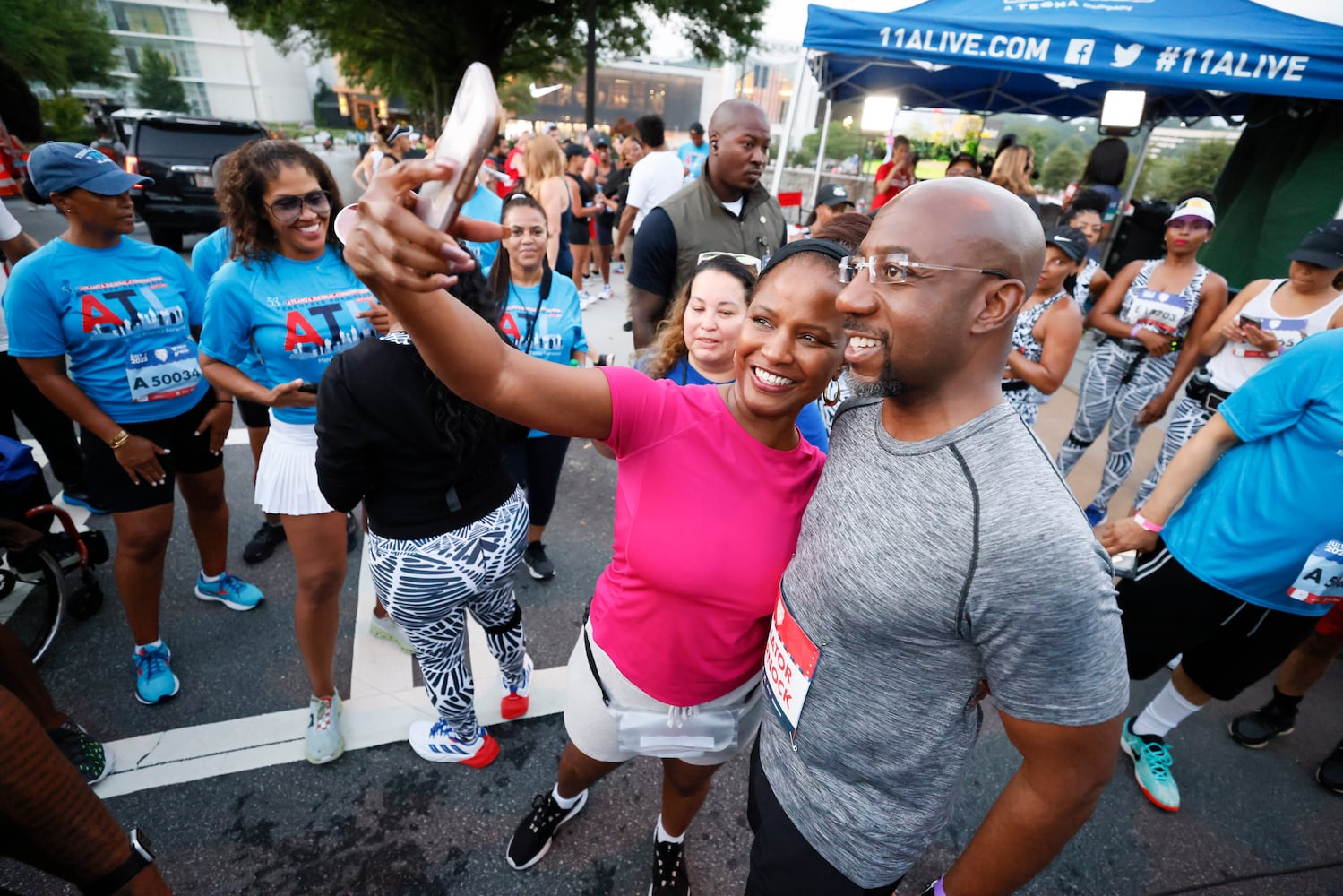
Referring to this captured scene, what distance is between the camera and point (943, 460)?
3.58 ft

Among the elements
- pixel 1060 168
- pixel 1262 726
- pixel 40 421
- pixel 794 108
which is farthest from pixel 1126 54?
pixel 1060 168

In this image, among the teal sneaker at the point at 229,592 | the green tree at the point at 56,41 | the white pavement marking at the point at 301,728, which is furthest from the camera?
the green tree at the point at 56,41

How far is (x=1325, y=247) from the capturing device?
314 cm

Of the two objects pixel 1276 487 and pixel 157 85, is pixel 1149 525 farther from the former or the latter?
pixel 157 85

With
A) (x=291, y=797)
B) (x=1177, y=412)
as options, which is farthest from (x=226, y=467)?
(x=1177, y=412)

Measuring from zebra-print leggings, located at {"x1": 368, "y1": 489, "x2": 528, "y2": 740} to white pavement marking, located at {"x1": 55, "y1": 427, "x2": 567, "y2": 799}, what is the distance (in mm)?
304

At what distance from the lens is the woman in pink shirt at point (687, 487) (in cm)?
119

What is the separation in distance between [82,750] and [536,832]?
5.54ft

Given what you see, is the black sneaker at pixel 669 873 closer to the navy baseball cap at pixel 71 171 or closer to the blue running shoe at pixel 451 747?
the blue running shoe at pixel 451 747

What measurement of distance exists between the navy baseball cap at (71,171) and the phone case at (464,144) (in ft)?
8.09

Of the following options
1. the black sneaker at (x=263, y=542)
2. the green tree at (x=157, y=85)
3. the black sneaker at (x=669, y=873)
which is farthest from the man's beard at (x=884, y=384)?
the green tree at (x=157, y=85)

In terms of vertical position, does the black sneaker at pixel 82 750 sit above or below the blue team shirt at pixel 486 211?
below

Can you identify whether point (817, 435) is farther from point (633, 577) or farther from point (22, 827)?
point (22, 827)

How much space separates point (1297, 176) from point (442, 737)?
391 inches
